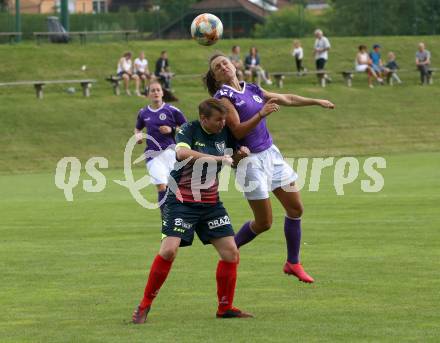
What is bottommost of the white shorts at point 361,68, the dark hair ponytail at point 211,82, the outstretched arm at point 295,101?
the white shorts at point 361,68

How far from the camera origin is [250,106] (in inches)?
419

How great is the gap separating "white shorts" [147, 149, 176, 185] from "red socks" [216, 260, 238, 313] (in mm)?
8515

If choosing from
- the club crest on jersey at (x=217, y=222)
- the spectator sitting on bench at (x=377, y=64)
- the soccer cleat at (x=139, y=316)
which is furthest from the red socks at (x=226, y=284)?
the spectator sitting on bench at (x=377, y=64)

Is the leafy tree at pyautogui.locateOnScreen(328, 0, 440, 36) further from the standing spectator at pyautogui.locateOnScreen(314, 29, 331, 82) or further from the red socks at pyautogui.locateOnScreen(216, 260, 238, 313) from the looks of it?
the red socks at pyautogui.locateOnScreen(216, 260, 238, 313)

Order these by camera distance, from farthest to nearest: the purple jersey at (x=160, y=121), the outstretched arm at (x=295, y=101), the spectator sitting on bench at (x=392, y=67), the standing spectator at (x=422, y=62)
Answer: the standing spectator at (x=422, y=62) → the spectator sitting on bench at (x=392, y=67) → the purple jersey at (x=160, y=121) → the outstretched arm at (x=295, y=101)

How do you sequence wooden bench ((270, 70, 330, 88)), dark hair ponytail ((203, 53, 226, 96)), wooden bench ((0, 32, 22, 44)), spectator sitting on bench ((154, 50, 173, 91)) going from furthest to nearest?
wooden bench ((0, 32, 22, 44)), wooden bench ((270, 70, 330, 88)), spectator sitting on bench ((154, 50, 173, 91)), dark hair ponytail ((203, 53, 226, 96))

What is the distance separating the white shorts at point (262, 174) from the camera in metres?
10.9

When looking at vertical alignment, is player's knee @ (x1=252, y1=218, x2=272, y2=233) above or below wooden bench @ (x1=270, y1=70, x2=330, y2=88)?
above

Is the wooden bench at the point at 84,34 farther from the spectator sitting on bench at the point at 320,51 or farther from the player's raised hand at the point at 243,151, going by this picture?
the player's raised hand at the point at 243,151

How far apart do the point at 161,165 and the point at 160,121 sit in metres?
0.73

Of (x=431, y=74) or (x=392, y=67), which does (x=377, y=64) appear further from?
(x=431, y=74)

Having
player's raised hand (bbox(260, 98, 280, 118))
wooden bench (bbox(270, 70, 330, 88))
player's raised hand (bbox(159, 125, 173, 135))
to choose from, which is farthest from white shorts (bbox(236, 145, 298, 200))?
wooden bench (bbox(270, 70, 330, 88))

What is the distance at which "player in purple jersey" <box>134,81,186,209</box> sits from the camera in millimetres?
17438

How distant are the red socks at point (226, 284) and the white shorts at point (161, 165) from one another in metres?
8.52
